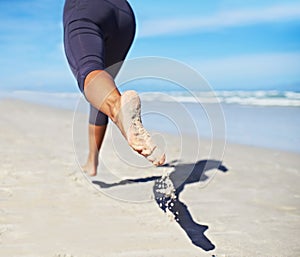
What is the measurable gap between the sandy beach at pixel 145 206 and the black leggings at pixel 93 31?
2.76 ft

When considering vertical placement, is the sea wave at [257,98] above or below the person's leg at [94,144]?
below

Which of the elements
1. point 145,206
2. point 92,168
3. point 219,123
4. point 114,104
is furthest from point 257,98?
point 114,104

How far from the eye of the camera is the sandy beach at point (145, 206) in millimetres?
2498

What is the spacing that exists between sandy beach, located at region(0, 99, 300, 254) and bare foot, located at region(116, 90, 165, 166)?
64 centimetres

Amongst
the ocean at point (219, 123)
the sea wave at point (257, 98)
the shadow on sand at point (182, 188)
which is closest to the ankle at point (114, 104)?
the shadow on sand at point (182, 188)

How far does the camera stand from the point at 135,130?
2000 millimetres

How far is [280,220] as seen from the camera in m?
3.03

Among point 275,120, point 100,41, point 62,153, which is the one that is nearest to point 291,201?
point 100,41

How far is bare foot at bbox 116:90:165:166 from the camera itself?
1991mm

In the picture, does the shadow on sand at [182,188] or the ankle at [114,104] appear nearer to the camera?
the ankle at [114,104]

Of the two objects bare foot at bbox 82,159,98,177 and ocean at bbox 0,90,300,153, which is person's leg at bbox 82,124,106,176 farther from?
ocean at bbox 0,90,300,153

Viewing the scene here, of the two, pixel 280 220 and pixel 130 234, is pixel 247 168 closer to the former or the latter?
pixel 280 220

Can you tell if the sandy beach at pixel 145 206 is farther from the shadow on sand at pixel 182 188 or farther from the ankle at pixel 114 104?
the ankle at pixel 114 104

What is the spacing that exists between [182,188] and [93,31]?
1.65 m
